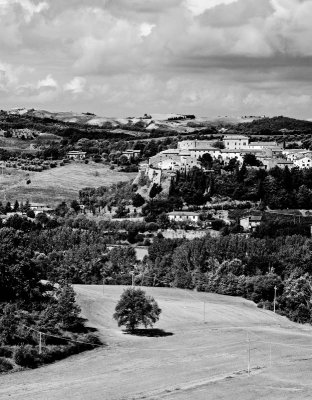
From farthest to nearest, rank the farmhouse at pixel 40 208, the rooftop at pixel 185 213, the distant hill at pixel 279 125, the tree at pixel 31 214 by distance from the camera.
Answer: the distant hill at pixel 279 125
the farmhouse at pixel 40 208
the tree at pixel 31 214
the rooftop at pixel 185 213

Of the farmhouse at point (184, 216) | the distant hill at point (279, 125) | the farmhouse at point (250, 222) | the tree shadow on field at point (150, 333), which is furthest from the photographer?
the distant hill at point (279, 125)

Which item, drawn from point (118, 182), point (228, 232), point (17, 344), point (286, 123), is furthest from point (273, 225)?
point (286, 123)

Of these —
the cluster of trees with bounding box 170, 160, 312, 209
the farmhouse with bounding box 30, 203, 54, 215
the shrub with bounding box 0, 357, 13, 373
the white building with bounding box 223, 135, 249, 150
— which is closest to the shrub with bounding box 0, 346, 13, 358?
the shrub with bounding box 0, 357, 13, 373

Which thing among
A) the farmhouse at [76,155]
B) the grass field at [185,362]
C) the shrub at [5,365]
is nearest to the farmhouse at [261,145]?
the farmhouse at [76,155]

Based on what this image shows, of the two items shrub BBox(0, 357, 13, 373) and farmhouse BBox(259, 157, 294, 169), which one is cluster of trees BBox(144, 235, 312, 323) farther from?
farmhouse BBox(259, 157, 294, 169)

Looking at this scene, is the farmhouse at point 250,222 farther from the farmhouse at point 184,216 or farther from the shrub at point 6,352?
the shrub at point 6,352

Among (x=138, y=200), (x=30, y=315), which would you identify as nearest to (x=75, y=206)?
(x=138, y=200)

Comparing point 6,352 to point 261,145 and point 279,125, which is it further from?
point 279,125
